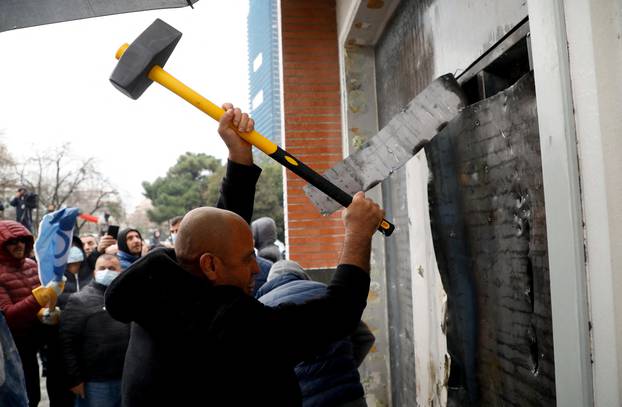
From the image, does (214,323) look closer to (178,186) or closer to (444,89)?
(444,89)

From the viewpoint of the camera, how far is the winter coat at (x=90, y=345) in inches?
137

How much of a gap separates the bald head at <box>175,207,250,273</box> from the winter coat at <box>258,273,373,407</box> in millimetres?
686

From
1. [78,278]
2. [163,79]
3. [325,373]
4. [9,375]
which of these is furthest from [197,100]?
[78,278]

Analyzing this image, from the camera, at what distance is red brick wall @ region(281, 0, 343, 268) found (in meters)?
4.77

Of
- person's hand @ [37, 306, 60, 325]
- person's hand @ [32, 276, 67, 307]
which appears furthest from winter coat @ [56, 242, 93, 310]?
person's hand @ [32, 276, 67, 307]

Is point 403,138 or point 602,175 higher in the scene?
point 403,138

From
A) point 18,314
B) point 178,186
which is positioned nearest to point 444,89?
point 18,314

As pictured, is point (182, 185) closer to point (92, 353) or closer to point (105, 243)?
point (105, 243)

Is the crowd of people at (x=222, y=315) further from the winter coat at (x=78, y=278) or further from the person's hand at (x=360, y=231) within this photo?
the winter coat at (x=78, y=278)

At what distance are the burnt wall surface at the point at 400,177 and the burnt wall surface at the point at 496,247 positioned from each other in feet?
2.40

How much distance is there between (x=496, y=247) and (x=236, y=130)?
1.16 metres

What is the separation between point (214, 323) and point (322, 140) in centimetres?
355

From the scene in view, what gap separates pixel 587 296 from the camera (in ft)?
3.85

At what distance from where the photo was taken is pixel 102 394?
3473 mm
